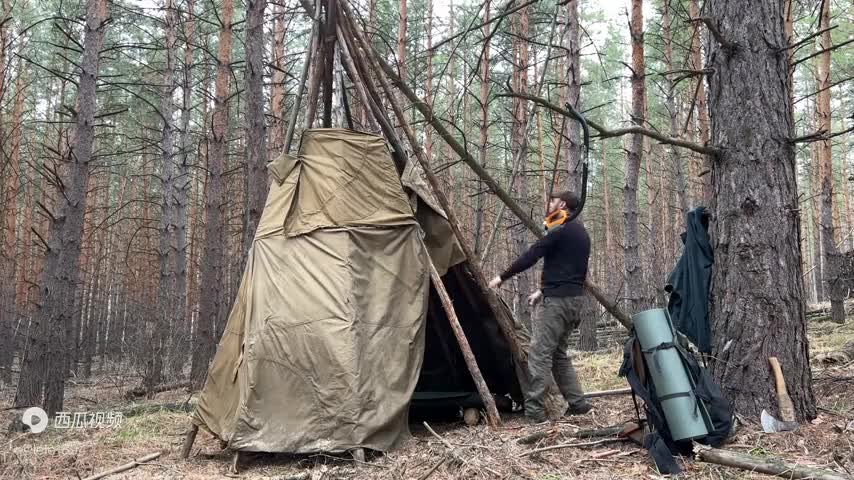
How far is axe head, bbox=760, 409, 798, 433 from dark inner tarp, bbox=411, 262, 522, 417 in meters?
2.35

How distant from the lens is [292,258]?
188 inches

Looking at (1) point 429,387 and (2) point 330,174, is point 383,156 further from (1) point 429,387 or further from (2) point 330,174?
(1) point 429,387

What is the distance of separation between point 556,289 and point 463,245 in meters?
0.93

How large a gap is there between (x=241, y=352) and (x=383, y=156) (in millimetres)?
2005

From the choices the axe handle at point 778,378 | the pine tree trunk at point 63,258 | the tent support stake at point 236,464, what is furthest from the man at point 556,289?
the pine tree trunk at point 63,258

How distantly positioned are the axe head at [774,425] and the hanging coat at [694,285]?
0.62m

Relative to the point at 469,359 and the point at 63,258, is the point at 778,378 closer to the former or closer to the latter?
the point at 469,359

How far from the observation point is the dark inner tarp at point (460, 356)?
5719 mm

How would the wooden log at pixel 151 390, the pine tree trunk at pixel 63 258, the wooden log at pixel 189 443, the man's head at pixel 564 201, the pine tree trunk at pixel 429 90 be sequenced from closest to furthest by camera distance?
the wooden log at pixel 189 443
the man's head at pixel 564 201
the pine tree trunk at pixel 63 258
the wooden log at pixel 151 390
the pine tree trunk at pixel 429 90

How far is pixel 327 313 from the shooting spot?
4.47 metres

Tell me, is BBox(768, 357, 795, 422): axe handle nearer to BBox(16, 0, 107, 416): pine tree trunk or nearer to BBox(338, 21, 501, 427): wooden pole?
BBox(338, 21, 501, 427): wooden pole

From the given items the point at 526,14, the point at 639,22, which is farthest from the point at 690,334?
the point at 526,14

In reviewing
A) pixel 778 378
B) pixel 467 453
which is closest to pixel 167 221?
pixel 467 453

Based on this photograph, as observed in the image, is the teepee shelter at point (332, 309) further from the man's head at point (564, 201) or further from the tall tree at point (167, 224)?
the tall tree at point (167, 224)
